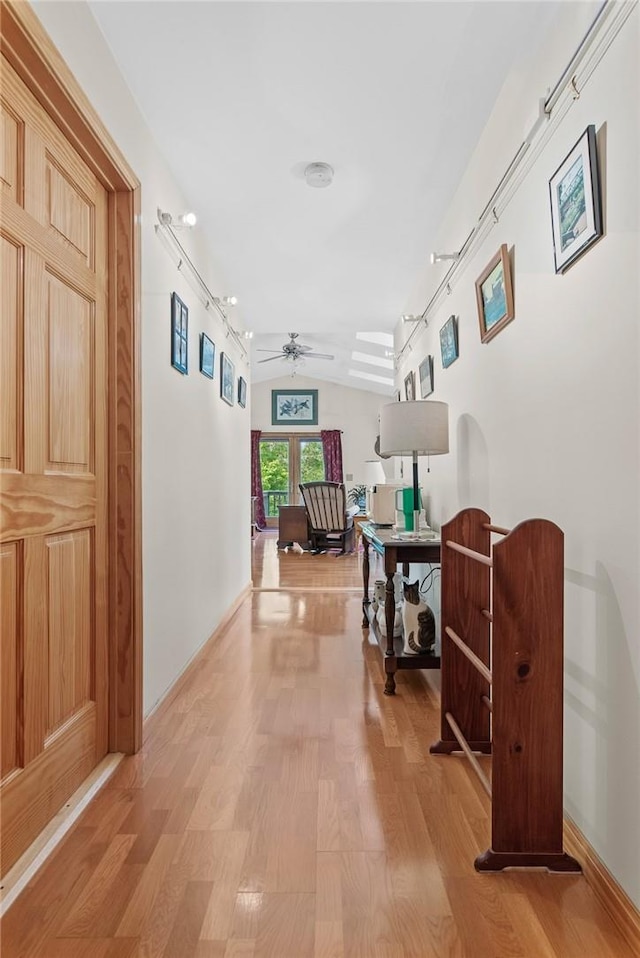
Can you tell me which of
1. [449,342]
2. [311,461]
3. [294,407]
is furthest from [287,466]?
[449,342]

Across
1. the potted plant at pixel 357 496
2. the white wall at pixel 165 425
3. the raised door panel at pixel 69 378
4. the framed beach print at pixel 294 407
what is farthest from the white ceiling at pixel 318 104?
the framed beach print at pixel 294 407

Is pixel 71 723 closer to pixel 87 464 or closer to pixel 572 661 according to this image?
pixel 87 464

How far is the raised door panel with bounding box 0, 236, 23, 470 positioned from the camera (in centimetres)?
A: 148

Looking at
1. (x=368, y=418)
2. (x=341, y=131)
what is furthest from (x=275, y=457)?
(x=341, y=131)

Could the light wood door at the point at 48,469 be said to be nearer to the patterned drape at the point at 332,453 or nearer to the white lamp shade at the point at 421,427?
the white lamp shade at the point at 421,427

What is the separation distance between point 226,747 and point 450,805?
0.88m

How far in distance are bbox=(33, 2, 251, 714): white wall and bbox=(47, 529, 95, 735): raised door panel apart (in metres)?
0.40

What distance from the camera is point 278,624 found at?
434 cm

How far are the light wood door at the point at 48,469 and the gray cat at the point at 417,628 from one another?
158 centimetres

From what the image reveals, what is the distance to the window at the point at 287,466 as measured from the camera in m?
12.7

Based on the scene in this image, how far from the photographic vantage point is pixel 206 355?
364cm

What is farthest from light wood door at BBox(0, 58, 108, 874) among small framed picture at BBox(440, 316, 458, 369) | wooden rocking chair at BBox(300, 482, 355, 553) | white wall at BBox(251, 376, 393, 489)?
white wall at BBox(251, 376, 393, 489)

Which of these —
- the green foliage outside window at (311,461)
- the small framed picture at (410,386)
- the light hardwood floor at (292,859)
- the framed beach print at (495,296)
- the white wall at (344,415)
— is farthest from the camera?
the green foliage outside window at (311,461)

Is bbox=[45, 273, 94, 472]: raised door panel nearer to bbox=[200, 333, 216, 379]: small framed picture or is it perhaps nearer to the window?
bbox=[200, 333, 216, 379]: small framed picture
